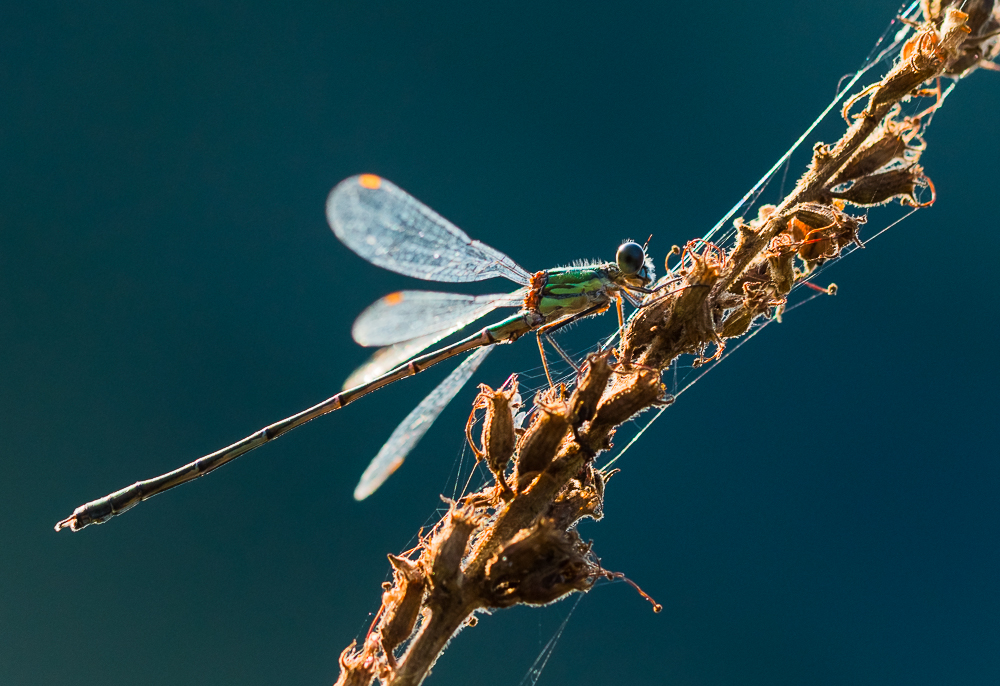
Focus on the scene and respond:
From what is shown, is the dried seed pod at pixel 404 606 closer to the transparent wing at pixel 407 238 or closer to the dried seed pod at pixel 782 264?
the dried seed pod at pixel 782 264

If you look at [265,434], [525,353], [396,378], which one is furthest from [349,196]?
[525,353]

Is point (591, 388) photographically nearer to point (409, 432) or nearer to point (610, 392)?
point (610, 392)

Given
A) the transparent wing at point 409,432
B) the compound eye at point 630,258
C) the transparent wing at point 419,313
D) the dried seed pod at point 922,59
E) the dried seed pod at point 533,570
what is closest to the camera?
the dried seed pod at point 533,570

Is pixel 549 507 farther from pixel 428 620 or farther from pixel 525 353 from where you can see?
pixel 525 353

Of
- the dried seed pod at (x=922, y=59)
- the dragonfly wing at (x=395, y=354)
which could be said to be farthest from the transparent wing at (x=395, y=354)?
the dried seed pod at (x=922, y=59)

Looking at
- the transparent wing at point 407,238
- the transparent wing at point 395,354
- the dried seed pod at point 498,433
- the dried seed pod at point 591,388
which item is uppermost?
the transparent wing at point 407,238

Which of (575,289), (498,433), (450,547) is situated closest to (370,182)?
(575,289)
